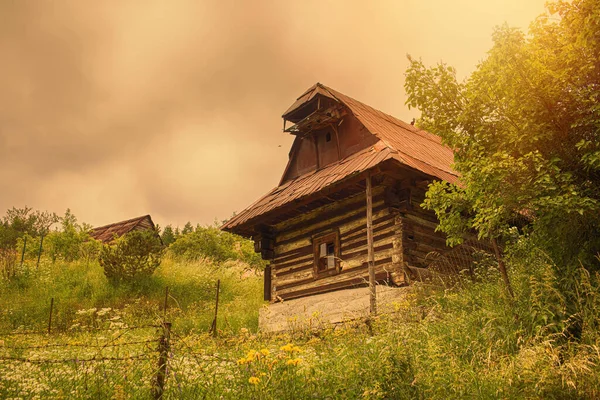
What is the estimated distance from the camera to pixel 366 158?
36.7 feet

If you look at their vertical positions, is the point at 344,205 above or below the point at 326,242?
above

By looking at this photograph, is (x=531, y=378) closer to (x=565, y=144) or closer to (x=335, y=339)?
(x=335, y=339)

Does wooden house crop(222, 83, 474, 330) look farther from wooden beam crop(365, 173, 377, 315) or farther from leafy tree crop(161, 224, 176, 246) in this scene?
leafy tree crop(161, 224, 176, 246)

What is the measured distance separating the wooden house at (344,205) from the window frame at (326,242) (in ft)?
0.09

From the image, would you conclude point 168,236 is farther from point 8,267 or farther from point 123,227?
point 8,267

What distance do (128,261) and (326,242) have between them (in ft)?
27.8

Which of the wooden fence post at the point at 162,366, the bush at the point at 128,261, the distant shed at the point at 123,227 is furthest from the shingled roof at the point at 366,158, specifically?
the distant shed at the point at 123,227

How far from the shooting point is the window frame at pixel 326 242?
1212cm

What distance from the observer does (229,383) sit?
16.3 feet

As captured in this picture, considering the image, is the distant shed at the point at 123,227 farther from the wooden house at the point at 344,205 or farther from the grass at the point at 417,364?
the grass at the point at 417,364

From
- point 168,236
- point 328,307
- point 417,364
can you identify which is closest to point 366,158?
point 328,307

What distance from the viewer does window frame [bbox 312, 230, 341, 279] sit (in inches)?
477

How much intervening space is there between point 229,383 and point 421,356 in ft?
6.55

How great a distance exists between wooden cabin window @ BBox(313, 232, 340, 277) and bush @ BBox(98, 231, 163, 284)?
7.84 m
